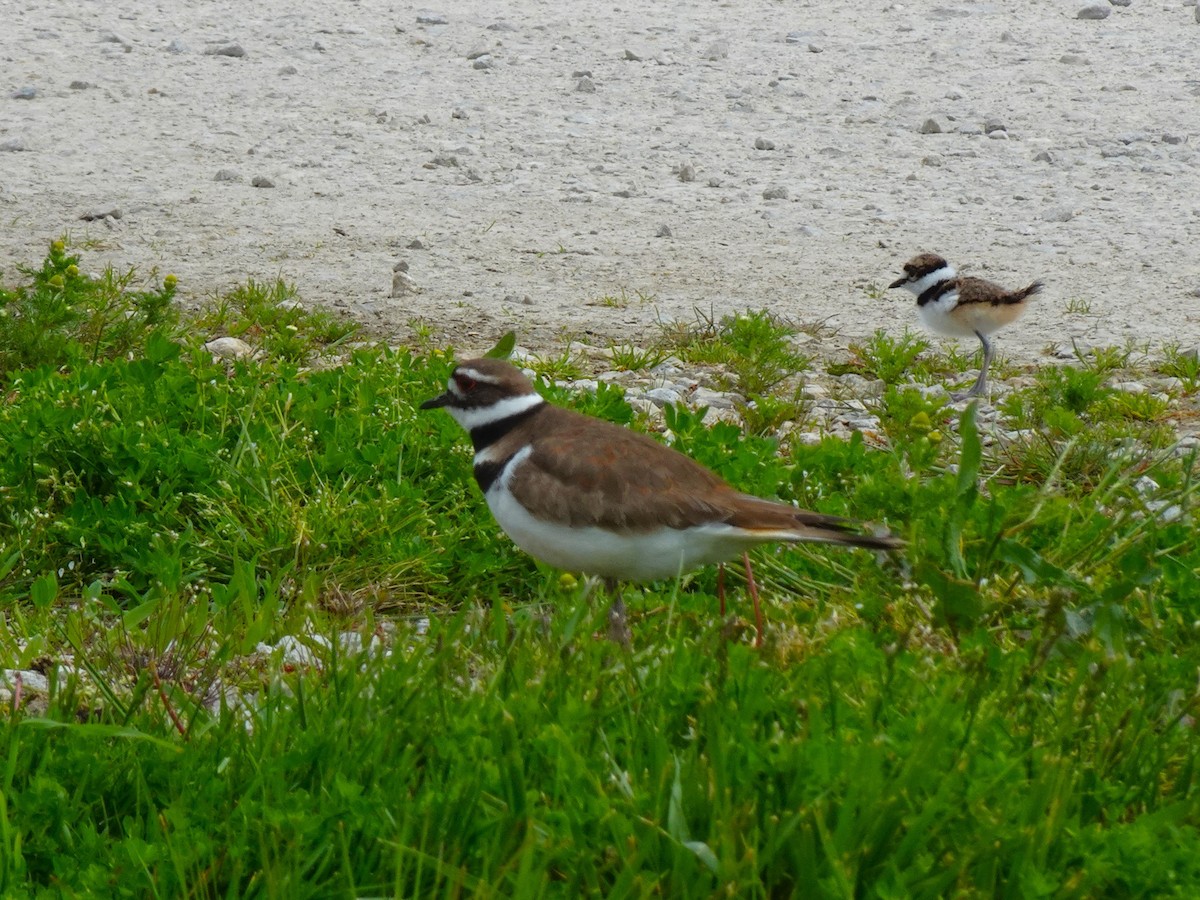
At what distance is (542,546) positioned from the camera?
16.8 feet

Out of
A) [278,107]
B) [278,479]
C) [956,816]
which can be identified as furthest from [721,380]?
[278,107]

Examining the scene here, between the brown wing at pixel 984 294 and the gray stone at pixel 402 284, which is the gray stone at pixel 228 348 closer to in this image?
Result: the gray stone at pixel 402 284

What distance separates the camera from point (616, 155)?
12.8m

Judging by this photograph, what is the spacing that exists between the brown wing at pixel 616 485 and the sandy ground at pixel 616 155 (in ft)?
13.4

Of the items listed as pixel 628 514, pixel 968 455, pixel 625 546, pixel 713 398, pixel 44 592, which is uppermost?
pixel 968 455

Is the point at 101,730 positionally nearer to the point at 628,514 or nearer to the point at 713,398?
the point at 628,514

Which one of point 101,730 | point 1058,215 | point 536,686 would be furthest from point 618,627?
point 1058,215

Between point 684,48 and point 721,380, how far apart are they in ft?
24.9

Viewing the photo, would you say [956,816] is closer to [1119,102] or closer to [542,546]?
[542,546]

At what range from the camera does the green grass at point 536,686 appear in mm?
3227

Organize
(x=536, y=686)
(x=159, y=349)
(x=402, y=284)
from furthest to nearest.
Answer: (x=402, y=284)
(x=159, y=349)
(x=536, y=686)

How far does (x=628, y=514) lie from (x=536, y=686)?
126cm

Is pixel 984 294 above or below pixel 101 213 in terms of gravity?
above

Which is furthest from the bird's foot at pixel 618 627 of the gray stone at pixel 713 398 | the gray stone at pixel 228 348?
the gray stone at pixel 228 348
